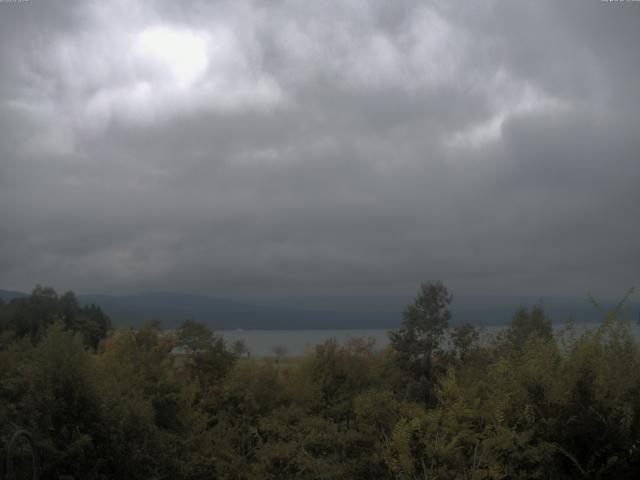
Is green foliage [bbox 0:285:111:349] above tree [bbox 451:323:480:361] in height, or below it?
above

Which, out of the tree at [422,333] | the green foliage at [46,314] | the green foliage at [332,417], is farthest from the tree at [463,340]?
the green foliage at [46,314]

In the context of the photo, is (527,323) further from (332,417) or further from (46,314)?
(46,314)

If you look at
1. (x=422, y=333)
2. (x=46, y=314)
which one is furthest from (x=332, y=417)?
(x=46, y=314)

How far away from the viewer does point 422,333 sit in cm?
1669

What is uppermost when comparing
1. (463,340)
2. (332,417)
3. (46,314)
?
(46,314)

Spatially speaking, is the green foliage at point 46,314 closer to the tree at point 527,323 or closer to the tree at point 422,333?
the tree at point 422,333

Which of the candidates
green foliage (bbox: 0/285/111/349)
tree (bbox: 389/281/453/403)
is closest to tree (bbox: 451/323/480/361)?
tree (bbox: 389/281/453/403)

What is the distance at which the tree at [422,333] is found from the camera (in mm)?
16422

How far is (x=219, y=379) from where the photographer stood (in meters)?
15.8

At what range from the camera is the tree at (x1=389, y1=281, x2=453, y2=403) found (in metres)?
16.4

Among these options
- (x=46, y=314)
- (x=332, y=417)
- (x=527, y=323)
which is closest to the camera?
(x=332, y=417)

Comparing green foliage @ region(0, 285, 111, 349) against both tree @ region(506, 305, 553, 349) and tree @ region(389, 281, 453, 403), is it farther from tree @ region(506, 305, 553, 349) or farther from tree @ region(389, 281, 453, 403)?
tree @ region(506, 305, 553, 349)

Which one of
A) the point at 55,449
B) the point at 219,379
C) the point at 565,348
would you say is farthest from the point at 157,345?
the point at 565,348

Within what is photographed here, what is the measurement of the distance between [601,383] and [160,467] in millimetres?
6583
